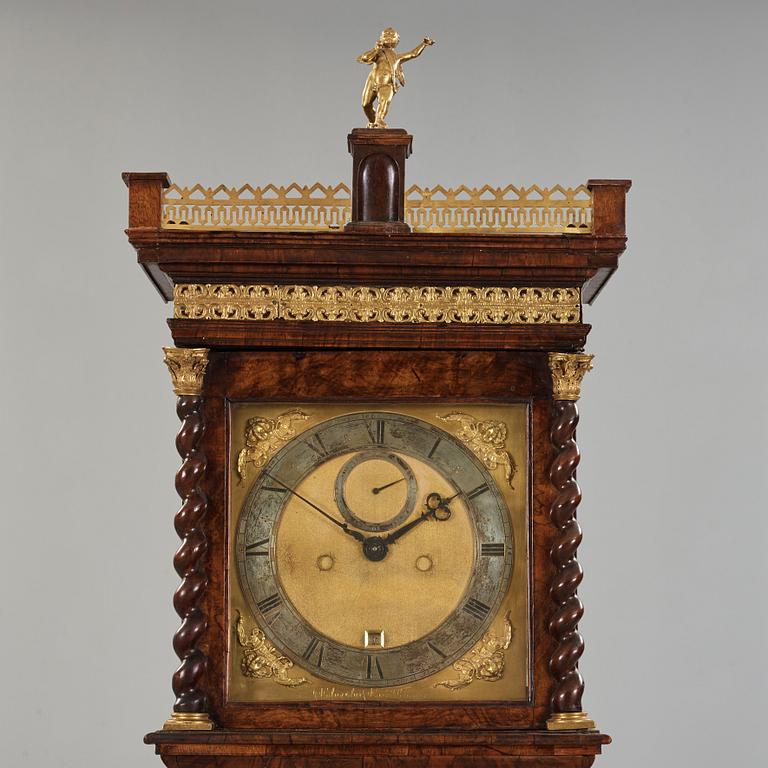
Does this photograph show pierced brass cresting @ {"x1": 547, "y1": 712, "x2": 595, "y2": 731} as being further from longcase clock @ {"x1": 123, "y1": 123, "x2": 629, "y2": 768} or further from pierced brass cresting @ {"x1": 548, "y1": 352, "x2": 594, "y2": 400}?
pierced brass cresting @ {"x1": 548, "y1": 352, "x2": 594, "y2": 400}

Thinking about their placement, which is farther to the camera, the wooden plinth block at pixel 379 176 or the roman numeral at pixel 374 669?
the wooden plinth block at pixel 379 176

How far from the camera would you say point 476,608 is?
446 centimetres

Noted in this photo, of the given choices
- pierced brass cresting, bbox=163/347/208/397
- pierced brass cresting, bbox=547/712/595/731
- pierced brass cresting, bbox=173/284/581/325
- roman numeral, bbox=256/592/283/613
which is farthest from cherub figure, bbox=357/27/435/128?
pierced brass cresting, bbox=547/712/595/731

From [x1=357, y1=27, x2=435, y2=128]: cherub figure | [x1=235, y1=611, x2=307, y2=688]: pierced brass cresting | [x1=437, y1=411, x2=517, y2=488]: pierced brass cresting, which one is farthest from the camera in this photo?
[x1=357, y1=27, x2=435, y2=128]: cherub figure

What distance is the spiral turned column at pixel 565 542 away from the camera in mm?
4359

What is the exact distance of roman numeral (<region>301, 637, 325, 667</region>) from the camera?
14.5 feet

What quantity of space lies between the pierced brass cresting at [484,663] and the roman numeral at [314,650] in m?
0.37

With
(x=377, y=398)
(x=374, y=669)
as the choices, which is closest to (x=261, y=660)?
(x=374, y=669)

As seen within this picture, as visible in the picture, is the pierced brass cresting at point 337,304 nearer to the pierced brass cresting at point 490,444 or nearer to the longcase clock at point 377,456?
the longcase clock at point 377,456

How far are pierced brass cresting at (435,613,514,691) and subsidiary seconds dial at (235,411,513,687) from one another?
31 millimetres

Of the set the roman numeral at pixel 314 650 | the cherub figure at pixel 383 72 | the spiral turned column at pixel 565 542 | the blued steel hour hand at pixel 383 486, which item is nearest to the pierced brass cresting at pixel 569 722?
the spiral turned column at pixel 565 542

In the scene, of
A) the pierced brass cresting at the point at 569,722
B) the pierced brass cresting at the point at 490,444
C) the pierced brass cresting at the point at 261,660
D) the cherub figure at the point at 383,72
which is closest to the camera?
the pierced brass cresting at the point at 569,722

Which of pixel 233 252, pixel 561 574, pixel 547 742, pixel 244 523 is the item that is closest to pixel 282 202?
pixel 233 252

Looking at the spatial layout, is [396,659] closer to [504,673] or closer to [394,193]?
[504,673]
